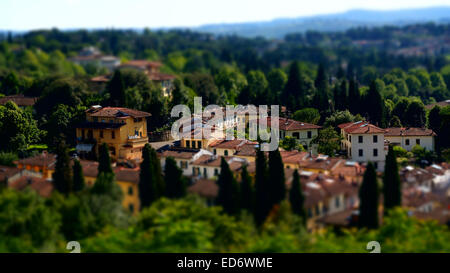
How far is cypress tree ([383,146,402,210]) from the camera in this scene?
10367 millimetres

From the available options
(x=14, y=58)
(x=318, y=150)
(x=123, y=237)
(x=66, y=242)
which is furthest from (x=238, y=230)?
(x=14, y=58)

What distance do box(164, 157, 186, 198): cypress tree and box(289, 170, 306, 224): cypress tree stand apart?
1.77 metres

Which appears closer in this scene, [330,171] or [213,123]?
[330,171]

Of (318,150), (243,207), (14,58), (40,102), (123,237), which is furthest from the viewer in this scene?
(14,58)

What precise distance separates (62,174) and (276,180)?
11.7 feet

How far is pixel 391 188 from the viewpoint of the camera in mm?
10531

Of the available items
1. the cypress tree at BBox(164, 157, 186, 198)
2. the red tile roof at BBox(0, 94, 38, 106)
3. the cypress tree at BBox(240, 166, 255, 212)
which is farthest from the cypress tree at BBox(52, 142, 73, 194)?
the red tile roof at BBox(0, 94, 38, 106)

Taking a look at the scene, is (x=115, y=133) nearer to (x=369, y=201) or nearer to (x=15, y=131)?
(x=15, y=131)

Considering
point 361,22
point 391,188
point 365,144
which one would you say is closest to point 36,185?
point 391,188

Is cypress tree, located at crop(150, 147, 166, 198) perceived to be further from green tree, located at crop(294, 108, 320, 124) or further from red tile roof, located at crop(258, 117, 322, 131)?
green tree, located at crop(294, 108, 320, 124)

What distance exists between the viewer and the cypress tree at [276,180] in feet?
35.2

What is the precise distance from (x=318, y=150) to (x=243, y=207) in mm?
5762
